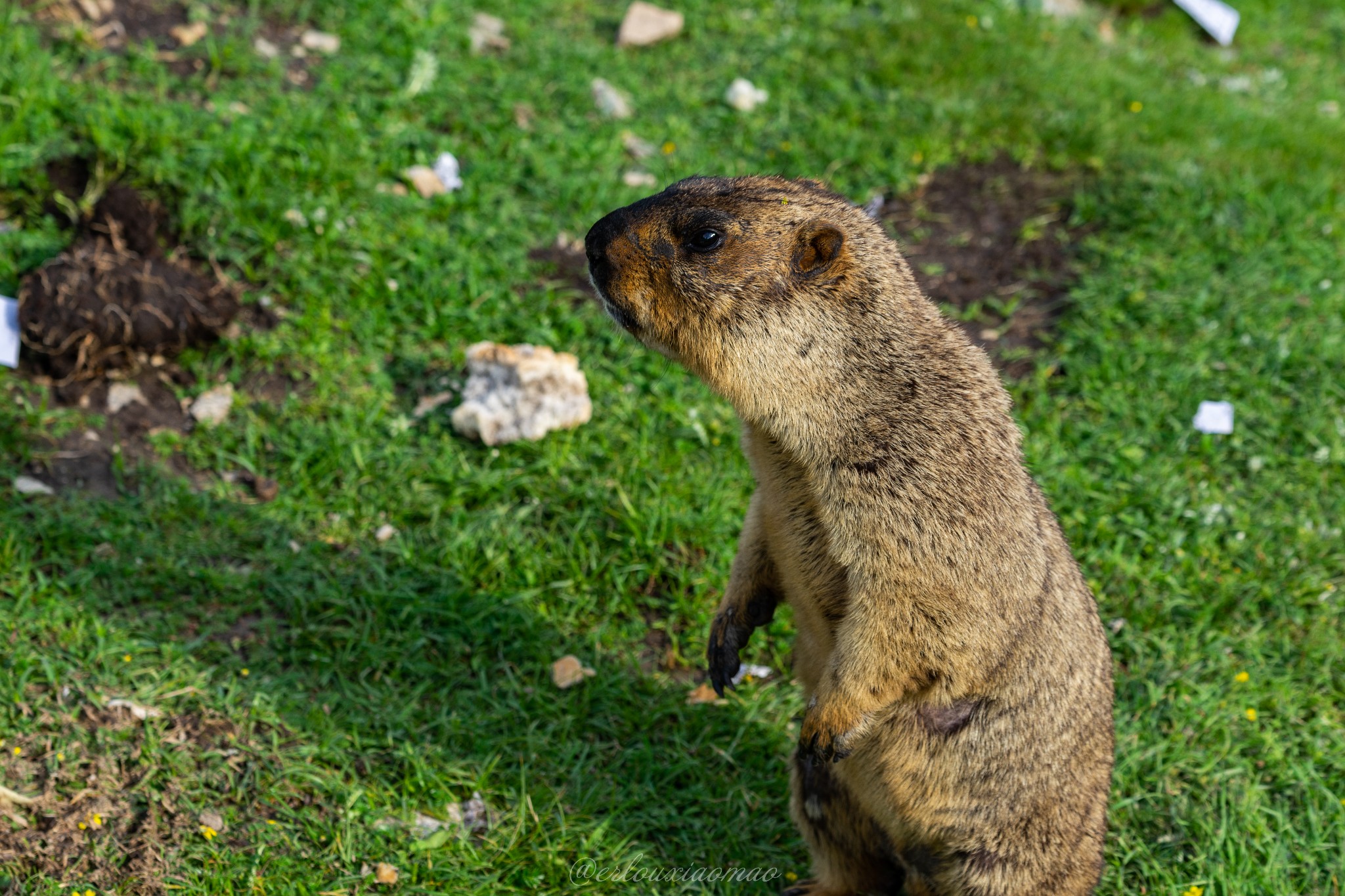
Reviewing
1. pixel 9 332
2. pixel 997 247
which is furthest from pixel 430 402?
pixel 997 247

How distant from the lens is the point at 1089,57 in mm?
8000

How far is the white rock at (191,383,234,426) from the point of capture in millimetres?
4875

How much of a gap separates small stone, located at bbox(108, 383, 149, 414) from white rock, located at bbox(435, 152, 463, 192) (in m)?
1.97

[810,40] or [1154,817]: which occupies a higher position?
[810,40]

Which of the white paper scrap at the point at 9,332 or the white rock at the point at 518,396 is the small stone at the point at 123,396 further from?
the white rock at the point at 518,396

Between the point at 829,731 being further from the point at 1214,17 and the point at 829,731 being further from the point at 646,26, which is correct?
the point at 1214,17

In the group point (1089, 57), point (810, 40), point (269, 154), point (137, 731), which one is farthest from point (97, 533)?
point (1089, 57)

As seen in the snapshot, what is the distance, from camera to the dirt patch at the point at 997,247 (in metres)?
6.04

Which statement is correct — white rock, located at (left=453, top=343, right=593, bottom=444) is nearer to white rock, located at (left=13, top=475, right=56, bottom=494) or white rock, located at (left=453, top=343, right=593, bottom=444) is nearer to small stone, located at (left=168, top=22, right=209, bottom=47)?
white rock, located at (left=13, top=475, right=56, bottom=494)

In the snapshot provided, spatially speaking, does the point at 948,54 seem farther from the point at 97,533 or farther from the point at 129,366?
the point at 97,533

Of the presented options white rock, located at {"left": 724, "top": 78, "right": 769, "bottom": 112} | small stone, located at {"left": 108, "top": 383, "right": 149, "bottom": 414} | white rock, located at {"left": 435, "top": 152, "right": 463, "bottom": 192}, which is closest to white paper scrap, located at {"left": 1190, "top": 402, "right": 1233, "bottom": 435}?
white rock, located at {"left": 724, "top": 78, "right": 769, "bottom": 112}

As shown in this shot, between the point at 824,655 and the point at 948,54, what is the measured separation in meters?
5.46

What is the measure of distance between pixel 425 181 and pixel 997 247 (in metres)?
3.19

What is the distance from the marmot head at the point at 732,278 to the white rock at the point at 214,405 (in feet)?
7.60
